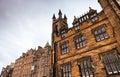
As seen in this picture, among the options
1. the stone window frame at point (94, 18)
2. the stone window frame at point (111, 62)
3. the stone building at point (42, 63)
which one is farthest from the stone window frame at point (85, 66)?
the stone building at point (42, 63)

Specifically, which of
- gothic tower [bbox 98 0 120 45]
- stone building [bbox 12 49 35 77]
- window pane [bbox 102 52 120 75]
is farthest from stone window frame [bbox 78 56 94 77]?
stone building [bbox 12 49 35 77]

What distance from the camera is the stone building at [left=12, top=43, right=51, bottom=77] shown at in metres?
35.3

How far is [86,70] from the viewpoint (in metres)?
13.6

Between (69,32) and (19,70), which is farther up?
(69,32)

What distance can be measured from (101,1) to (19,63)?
136ft

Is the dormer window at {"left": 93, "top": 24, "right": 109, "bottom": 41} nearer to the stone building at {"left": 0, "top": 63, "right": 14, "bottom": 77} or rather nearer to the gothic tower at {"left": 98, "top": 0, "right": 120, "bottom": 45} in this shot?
the gothic tower at {"left": 98, "top": 0, "right": 120, "bottom": 45}

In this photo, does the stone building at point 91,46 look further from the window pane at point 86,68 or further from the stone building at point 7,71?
the stone building at point 7,71

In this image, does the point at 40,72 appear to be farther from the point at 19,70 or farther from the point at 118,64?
the point at 118,64

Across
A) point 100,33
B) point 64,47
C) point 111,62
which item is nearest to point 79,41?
point 64,47

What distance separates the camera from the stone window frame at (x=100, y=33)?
44.2ft

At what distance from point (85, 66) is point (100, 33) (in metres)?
4.35

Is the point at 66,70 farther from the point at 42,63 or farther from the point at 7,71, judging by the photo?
the point at 7,71

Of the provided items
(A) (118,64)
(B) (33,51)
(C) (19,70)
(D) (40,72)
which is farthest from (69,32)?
(C) (19,70)

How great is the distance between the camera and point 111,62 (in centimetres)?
1195
